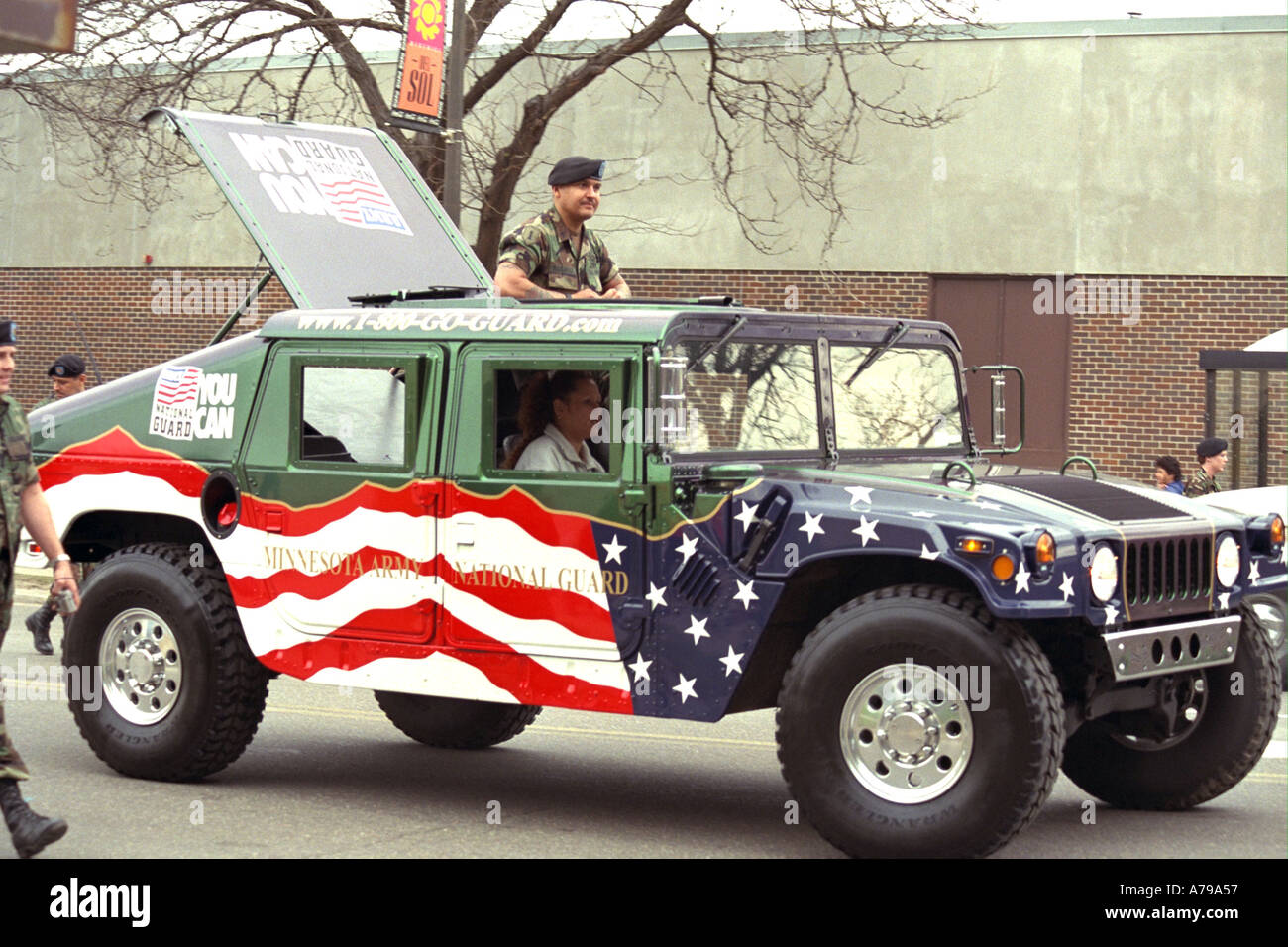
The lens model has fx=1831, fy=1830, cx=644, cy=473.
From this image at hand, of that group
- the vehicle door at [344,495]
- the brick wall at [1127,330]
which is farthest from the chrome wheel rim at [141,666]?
the brick wall at [1127,330]

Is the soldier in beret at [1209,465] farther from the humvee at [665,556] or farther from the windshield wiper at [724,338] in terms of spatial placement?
the windshield wiper at [724,338]

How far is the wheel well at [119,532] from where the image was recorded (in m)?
8.47

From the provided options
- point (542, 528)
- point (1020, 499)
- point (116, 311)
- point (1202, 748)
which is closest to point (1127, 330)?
point (1202, 748)

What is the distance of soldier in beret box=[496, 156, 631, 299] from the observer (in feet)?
28.0

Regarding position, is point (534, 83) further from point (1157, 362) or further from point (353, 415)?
point (353, 415)

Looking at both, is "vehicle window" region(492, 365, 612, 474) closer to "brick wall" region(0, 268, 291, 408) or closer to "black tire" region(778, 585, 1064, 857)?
"black tire" region(778, 585, 1064, 857)

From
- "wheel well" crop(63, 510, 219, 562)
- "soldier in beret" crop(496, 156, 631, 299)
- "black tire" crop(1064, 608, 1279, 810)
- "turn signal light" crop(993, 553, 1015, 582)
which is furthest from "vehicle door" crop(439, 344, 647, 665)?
"black tire" crop(1064, 608, 1279, 810)

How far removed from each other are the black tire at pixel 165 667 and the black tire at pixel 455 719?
4.45 ft

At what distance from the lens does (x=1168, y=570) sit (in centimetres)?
699

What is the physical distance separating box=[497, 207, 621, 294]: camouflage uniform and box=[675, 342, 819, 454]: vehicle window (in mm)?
1599

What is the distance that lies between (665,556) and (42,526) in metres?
2.27
